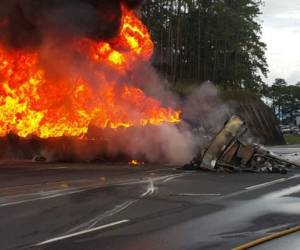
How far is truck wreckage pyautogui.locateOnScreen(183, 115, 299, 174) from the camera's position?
1792 cm

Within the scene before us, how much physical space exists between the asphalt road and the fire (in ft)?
19.3

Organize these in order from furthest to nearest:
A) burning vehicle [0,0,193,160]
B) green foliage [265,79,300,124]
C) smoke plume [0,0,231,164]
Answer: green foliage [265,79,300,124], burning vehicle [0,0,193,160], smoke plume [0,0,231,164]

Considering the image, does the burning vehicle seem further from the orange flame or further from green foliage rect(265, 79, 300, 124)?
green foliage rect(265, 79, 300, 124)

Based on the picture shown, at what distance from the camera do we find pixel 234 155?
714 inches

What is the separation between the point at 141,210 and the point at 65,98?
12.7 m

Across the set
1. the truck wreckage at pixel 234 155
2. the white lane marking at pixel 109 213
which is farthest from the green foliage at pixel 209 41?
the white lane marking at pixel 109 213

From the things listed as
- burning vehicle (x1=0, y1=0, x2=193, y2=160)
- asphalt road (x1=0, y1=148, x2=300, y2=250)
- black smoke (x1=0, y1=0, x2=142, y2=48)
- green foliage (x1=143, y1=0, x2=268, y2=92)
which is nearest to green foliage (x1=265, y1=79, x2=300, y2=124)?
green foliage (x1=143, y1=0, x2=268, y2=92)

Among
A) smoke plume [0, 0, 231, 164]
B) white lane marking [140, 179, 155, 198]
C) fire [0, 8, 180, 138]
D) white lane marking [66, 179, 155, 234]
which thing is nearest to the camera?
white lane marking [66, 179, 155, 234]

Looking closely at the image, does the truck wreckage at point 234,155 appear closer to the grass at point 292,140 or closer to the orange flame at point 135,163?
the orange flame at point 135,163

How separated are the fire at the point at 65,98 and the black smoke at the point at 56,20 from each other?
1.57 ft

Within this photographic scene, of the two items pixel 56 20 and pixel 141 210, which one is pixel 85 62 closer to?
pixel 56 20

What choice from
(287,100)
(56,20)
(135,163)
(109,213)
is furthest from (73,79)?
(287,100)

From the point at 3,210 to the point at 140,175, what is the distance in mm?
6670

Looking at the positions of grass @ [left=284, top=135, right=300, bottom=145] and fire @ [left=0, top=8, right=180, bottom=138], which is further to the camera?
grass @ [left=284, top=135, right=300, bottom=145]
